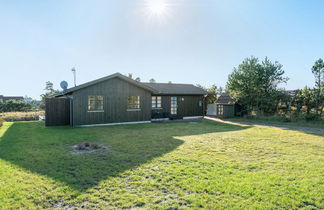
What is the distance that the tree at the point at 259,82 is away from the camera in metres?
15.9

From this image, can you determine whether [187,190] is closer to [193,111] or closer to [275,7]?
[275,7]

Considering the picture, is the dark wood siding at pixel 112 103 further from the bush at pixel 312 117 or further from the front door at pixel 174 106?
the bush at pixel 312 117

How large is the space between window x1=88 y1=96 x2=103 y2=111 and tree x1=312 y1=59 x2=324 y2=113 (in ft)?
48.8

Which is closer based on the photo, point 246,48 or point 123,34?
point 123,34

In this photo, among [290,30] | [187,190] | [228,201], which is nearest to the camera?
[228,201]

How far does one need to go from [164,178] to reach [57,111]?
11004 millimetres

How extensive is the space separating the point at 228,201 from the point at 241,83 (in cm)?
1542

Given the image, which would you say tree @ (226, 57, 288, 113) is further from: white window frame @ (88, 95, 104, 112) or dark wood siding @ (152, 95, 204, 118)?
white window frame @ (88, 95, 104, 112)

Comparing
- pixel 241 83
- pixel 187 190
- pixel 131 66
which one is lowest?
pixel 187 190

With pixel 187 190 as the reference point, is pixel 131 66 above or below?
above

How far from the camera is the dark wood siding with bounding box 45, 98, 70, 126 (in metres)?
12.0

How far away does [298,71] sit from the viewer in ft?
50.5

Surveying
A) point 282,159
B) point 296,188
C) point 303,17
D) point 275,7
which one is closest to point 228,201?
point 296,188

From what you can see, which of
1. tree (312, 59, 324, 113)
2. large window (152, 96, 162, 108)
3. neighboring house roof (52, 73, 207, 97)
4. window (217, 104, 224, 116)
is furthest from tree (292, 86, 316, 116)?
large window (152, 96, 162, 108)
